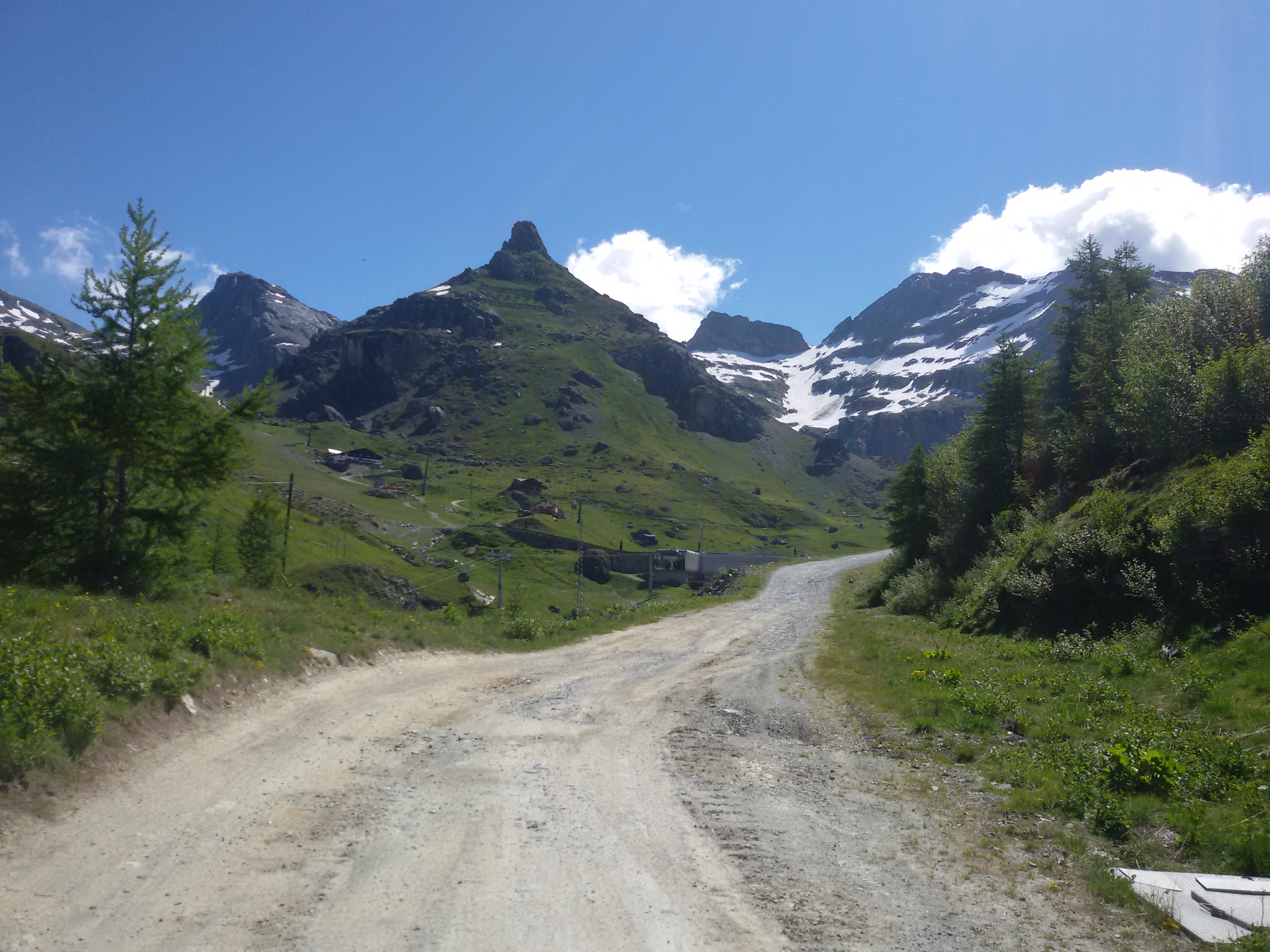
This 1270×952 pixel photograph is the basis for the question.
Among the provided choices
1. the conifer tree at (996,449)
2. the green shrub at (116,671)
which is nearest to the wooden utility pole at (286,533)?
the green shrub at (116,671)

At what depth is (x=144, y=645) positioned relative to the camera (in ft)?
39.4

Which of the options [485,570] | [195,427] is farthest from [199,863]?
[485,570]

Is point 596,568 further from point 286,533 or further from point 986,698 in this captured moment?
point 986,698

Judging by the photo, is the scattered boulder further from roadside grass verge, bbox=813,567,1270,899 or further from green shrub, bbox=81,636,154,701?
green shrub, bbox=81,636,154,701

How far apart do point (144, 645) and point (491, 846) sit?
26.6 feet

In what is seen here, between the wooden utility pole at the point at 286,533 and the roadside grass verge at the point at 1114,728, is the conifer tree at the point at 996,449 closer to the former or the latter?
the roadside grass verge at the point at 1114,728

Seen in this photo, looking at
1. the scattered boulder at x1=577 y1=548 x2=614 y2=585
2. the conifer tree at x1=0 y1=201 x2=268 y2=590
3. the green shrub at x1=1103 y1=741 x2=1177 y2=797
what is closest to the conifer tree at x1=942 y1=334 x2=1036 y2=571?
the green shrub at x1=1103 y1=741 x2=1177 y2=797

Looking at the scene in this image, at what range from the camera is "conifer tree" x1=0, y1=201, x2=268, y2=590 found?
17.5 meters

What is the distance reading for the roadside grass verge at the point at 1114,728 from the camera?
8.15 metres

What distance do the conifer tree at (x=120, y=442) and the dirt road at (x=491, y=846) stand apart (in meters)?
8.32

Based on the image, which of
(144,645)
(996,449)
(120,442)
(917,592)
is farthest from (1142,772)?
(996,449)

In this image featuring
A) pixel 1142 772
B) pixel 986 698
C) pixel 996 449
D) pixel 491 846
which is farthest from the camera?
pixel 996 449

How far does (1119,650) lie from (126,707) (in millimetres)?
18681

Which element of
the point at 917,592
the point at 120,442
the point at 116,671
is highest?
the point at 120,442
